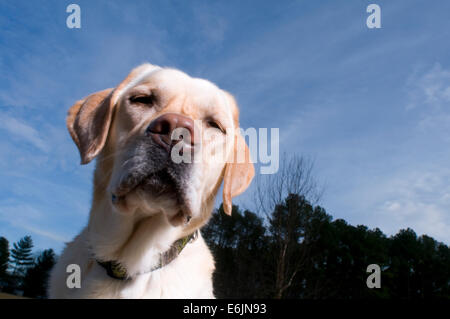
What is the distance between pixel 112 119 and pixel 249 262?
711 inches

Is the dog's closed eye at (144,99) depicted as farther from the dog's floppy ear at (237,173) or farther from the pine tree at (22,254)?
the pine tree at (22,254)

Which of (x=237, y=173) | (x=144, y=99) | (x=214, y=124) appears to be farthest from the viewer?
(x=237, y=173)

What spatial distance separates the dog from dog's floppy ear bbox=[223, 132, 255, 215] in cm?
1

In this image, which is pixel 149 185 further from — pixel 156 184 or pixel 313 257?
pixel 313 257

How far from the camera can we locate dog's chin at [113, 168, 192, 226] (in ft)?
6.35

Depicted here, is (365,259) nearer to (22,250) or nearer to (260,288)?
(260,288)

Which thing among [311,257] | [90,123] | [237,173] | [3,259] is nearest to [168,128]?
[90,123]

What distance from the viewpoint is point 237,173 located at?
2.84m

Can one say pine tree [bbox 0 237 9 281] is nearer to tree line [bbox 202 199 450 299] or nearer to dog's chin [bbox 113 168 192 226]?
tree line [bbox 202 199 450 299]

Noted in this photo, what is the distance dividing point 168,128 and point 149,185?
1.28ft

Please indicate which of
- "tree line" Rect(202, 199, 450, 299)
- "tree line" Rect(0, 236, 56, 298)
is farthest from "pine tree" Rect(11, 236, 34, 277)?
Result: "tree line" Rect(202, 199, 450, 299)

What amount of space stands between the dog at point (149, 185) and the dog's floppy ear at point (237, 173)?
0.01 m
